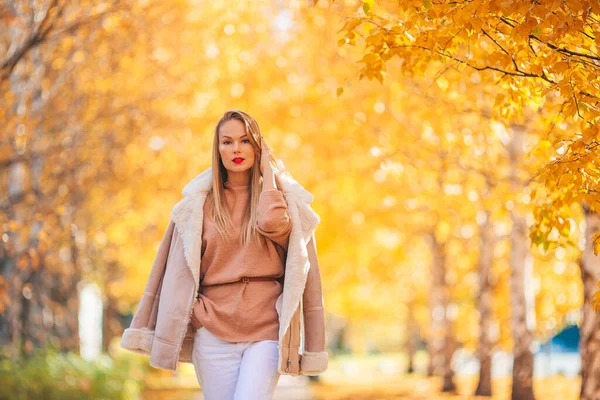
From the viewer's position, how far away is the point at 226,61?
49.3 feet

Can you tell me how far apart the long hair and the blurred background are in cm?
102

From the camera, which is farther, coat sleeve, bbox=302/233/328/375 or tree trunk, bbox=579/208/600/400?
tree trunk, bbox=579/208/600/400

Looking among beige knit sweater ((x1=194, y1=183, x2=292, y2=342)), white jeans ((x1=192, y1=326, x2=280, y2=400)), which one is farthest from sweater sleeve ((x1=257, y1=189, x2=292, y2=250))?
white jeans ((x1=192, y1=326, x2=280, y2=400))

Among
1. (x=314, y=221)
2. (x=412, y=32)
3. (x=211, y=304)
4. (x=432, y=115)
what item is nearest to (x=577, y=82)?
(x=412, y=32)

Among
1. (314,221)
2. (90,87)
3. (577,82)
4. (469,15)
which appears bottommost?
(314,221)

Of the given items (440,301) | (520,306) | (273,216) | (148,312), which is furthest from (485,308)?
(273,216)

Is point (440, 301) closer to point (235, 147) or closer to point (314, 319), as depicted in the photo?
point (314, 319)

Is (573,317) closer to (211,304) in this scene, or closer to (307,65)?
(307,65)

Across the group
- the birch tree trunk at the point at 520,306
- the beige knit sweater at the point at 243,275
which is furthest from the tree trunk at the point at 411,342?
the beige knit sweater at the point at 243,275

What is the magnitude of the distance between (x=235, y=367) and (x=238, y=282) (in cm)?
39

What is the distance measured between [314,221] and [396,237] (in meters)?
19.1

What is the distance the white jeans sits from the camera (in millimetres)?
4027

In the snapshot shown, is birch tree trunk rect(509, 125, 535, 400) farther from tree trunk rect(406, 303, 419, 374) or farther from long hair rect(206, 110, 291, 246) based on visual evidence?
tree trunk rect(406, 303, 419, 374)

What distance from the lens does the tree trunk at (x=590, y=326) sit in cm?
678
